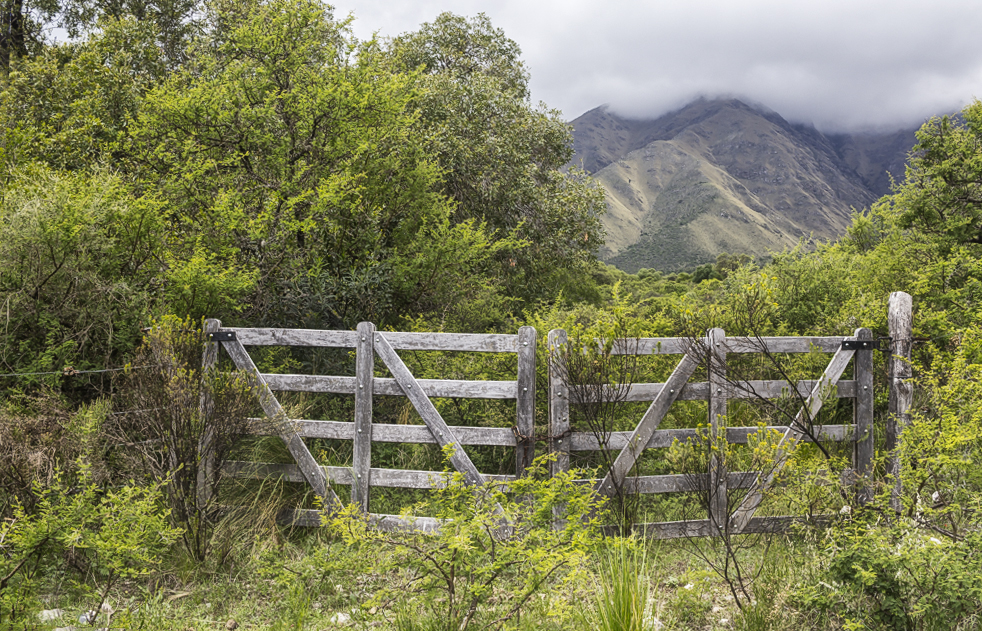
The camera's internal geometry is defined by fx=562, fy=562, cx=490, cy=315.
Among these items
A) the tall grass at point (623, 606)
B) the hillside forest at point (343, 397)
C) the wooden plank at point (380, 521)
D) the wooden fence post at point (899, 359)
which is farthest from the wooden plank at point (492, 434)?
the tall grass at point (623, 606)

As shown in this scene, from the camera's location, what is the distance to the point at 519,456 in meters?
5.25

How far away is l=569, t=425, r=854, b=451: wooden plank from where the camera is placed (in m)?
5.28

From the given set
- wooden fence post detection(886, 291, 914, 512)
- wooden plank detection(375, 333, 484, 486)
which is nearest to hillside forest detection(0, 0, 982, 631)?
wooden fence post detection(886, 291, 914, 512)

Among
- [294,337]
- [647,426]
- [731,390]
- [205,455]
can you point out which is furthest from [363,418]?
[731,390]

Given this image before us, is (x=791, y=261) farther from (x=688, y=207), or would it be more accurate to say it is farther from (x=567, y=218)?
(x=688, y=207)

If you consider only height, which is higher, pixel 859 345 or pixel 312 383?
pixel 859 345

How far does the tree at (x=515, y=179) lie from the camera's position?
43.5ft

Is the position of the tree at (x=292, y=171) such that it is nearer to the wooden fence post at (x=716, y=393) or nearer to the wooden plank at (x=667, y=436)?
the wooden plank at (x=667, y=436)

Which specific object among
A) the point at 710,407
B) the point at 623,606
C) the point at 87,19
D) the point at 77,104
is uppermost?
the point at 87,19

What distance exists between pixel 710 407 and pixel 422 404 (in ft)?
9.15

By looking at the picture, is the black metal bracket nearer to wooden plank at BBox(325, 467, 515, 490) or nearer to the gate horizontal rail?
the gate horizontal rail

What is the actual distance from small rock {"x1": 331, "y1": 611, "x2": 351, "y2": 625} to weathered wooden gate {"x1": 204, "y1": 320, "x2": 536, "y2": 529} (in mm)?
1148

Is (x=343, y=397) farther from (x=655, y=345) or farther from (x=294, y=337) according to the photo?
(x=655, y=345)

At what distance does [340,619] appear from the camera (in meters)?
3.92
